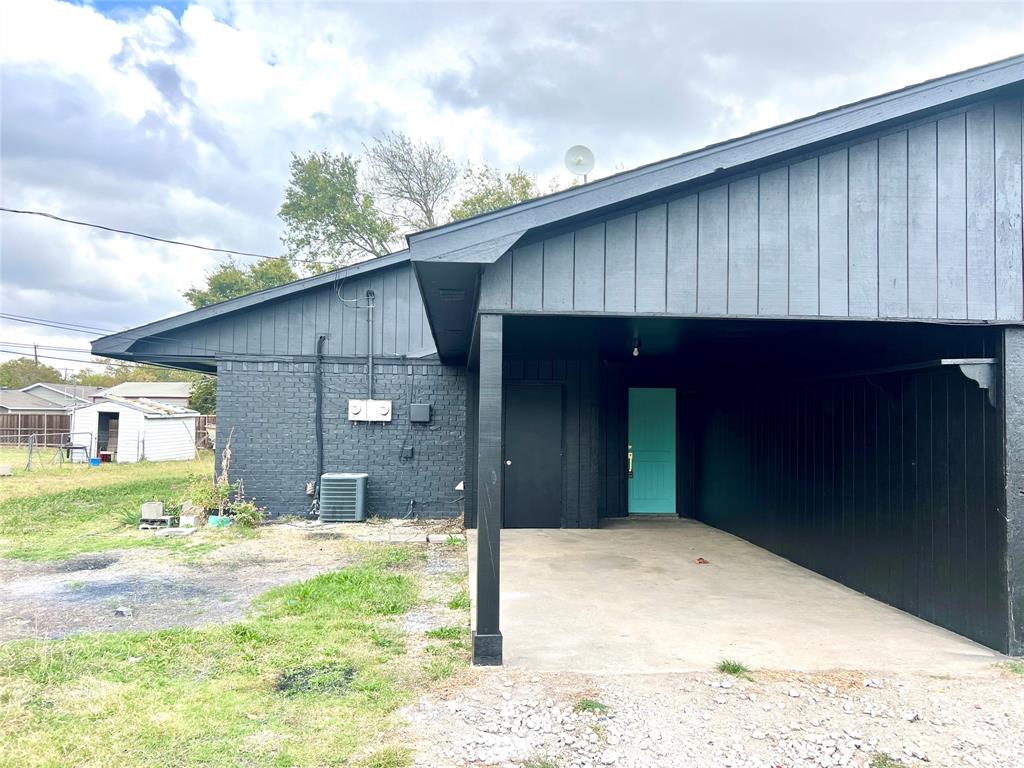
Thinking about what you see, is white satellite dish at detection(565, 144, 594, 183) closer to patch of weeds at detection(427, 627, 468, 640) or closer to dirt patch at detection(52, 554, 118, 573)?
patch of weeds at detection(427, 627, 468, 640)

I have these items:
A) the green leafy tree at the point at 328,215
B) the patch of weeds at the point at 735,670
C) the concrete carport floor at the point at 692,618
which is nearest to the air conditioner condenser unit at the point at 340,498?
the concrete carport floor at the point at 692,618

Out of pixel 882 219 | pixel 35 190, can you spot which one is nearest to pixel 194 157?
pixel 35 190

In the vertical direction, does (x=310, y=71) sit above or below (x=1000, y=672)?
above

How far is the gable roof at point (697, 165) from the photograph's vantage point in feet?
10.8

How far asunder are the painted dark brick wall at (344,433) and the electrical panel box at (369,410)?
9 centimetres

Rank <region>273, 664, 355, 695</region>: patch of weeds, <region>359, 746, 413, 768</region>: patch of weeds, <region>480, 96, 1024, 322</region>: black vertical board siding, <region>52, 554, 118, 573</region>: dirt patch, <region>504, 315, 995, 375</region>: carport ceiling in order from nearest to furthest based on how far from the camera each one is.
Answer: <region>359, 746, 413, 768</region>: patch of weeds → <region>273, 664, 355, 695</region>: patch of weeds → <region>480, 96, 1024, 322</region>: black vertical board siding → <region>504, 315, 995, 375</region>: carport ceiling → <region>52, 554, 118, 573</region>: dirt patch

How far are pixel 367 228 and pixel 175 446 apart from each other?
9646 mm

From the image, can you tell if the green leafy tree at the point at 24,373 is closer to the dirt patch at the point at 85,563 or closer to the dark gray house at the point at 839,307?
the dirt patch at the point at 85,563

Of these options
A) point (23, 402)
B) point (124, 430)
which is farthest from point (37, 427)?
point (23, 402)

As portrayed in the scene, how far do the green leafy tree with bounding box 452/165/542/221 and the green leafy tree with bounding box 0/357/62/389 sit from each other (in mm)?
42212

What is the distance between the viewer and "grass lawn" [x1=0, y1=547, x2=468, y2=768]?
2.38 m

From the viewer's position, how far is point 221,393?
813 centimetres

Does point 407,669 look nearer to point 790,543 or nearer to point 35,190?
point 790,543

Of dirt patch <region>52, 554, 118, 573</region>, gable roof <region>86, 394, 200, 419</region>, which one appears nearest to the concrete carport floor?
dirt patch <region>52, 554, 118, 573</region>
